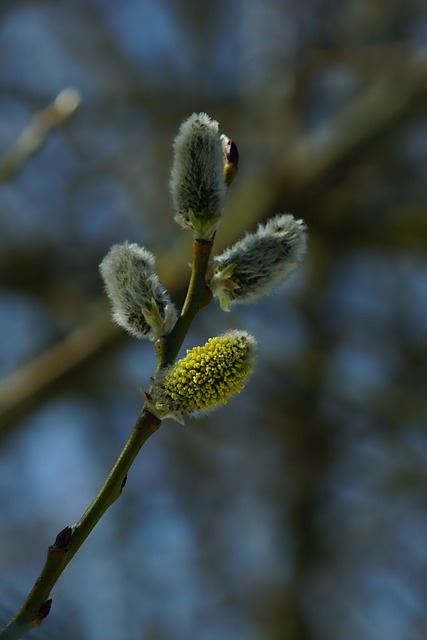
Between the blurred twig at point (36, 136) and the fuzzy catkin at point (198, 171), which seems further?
the blurred twig at point (36, 136)

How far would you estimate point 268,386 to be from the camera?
7387mm

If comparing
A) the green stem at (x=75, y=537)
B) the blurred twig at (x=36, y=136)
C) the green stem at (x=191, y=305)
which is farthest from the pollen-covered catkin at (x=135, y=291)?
the blurred twig at (x=36, y=136)

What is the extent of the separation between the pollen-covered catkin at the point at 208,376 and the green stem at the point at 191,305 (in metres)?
0.06

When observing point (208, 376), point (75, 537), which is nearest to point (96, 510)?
point (75, 537)

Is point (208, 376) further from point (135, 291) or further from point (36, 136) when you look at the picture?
point (36, 136)

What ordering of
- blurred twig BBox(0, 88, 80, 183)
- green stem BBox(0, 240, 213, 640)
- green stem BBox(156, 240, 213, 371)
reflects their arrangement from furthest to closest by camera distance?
blurred twig BBox(0, 88, 80, 183), green stem BBox(156, 240, 213, 371), green stem BBox(0, 240, 213, 640)

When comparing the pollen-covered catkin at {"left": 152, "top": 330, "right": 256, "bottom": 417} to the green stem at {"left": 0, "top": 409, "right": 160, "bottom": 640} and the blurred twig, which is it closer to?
the green stem at {"left": 0, "top": 409, "right": 160, "bottom": 640}

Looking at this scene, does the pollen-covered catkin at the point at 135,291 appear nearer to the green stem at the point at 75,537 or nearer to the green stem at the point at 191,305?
the green stem at the point at 191,305

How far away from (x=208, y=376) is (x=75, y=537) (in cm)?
27

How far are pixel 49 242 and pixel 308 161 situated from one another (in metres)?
1.99

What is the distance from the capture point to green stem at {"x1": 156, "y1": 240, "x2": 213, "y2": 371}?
1250 mm

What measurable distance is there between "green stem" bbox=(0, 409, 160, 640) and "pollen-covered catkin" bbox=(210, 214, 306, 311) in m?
0.25

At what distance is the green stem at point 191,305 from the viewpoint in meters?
1.25

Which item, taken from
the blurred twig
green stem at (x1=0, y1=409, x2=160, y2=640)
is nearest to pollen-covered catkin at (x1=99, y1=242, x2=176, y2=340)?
green stem at (x1=0, y1=409, x2=160, y2=640)
